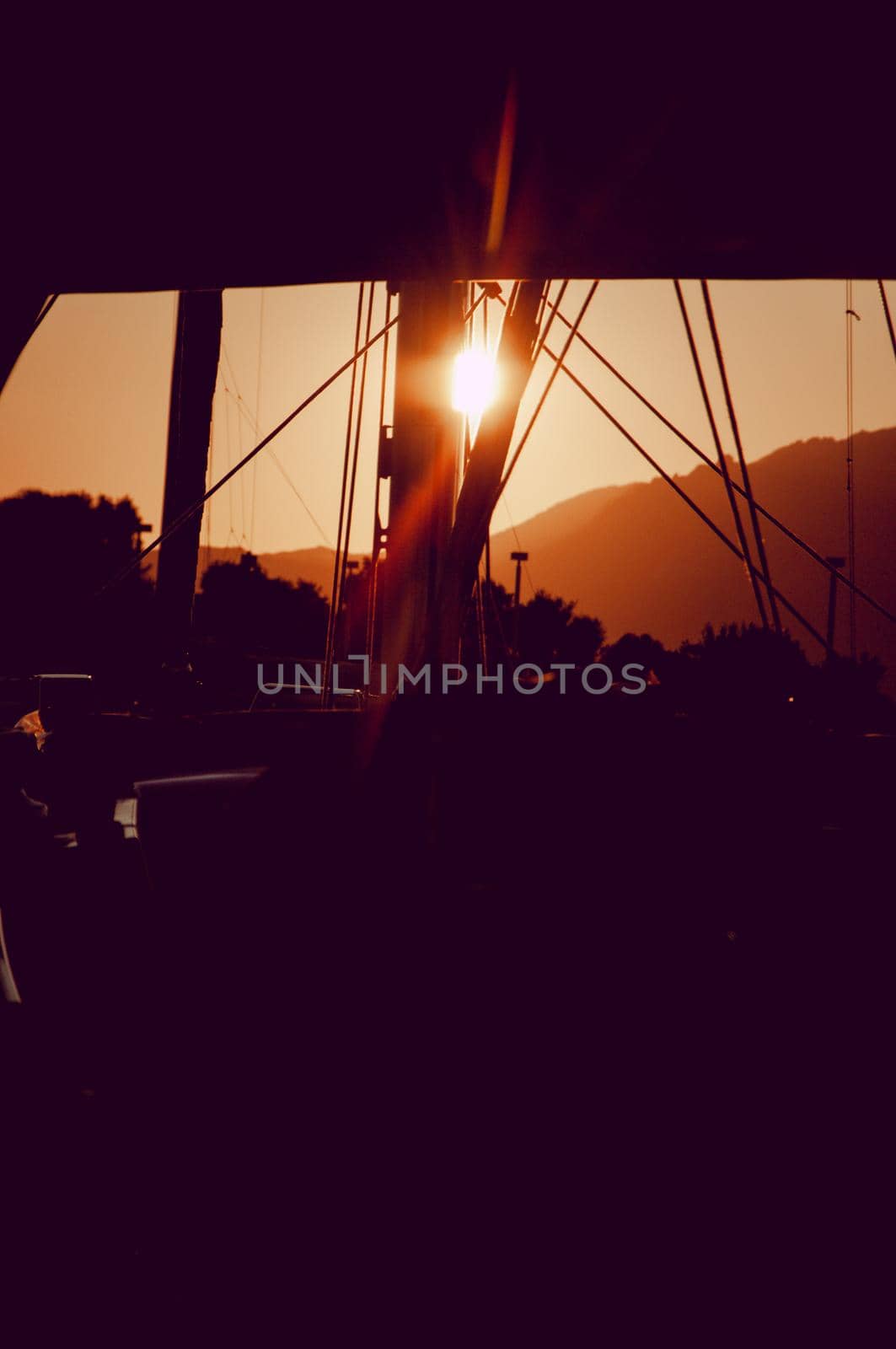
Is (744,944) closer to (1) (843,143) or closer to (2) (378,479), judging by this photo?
(1) (843,143)

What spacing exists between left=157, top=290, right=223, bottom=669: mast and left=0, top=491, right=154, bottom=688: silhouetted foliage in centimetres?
2850

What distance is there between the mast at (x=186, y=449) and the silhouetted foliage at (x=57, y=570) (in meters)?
28.5

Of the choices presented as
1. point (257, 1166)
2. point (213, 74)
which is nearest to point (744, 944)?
point (257, 1166)

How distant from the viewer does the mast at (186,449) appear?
42.3 feet

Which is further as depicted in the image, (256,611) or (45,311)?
(256,611)

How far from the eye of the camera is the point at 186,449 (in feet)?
43.8

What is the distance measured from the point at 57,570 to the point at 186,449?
47.3m

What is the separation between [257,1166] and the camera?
10.1ft

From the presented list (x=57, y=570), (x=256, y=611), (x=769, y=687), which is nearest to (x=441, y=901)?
(x=769, y=687)

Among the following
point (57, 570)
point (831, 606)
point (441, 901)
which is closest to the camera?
point (441, 901)

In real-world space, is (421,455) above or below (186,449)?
below

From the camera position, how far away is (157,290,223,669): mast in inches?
508

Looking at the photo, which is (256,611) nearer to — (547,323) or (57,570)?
(57,570)

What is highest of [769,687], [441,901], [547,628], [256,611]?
[256,611]
